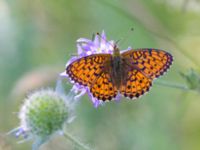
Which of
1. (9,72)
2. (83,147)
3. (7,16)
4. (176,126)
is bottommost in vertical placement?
(83,147)

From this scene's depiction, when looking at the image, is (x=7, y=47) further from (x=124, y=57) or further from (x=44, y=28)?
(x=124, y=57)

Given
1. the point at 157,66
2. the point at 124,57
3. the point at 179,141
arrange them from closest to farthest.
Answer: the point at 157,66 < the point at 124,57 < the point at 179,141

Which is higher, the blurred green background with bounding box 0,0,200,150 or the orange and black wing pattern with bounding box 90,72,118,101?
the blurred green background with bounding box 0,0,200,150

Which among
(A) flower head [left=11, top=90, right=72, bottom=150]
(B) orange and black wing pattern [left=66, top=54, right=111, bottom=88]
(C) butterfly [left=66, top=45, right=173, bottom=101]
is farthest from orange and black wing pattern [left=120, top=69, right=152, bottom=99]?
(A) flower head [left=11, top=90, right=72, bottom=150]

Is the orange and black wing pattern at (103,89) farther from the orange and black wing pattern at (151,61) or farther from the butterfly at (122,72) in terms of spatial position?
the orange and black wing pattern at (151,61)

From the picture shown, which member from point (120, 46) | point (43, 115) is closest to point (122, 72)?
point (43, 115)

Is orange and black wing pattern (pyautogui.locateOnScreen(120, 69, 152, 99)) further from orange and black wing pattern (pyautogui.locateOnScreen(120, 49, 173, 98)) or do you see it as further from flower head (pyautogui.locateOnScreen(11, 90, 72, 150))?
flower head (pyautogui.locateOnScreen(11, 90, 72, 150))

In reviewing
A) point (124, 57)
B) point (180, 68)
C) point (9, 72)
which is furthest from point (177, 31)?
point (124, 57)

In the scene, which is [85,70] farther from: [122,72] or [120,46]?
[120,46]
